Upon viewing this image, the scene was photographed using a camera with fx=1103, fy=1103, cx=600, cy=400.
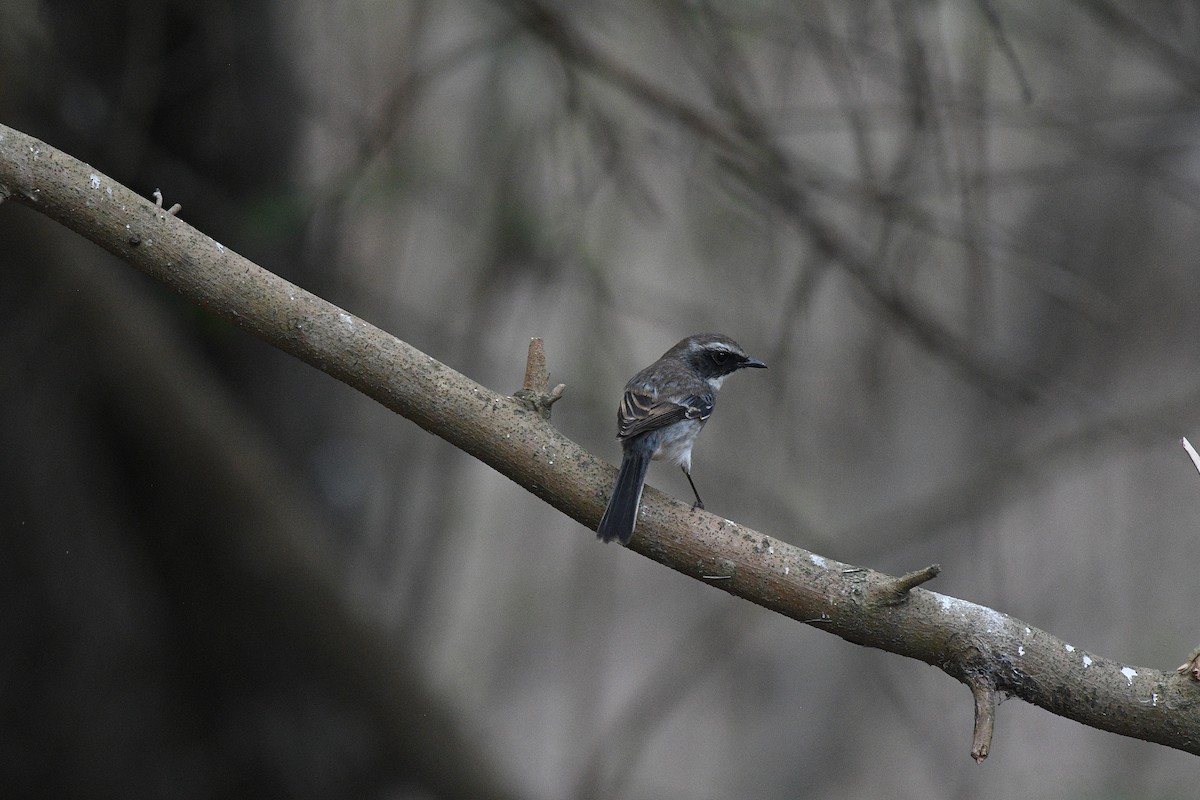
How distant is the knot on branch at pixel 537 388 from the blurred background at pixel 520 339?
83.8 inches

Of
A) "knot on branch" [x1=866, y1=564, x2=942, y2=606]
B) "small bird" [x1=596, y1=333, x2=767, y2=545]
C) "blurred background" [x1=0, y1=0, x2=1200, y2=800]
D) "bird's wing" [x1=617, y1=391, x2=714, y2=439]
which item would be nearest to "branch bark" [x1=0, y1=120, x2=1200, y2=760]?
"knot on branch" [x1=866, y1=564, x2=942, y2=606]

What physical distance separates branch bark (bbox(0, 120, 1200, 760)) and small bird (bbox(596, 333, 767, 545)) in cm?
28

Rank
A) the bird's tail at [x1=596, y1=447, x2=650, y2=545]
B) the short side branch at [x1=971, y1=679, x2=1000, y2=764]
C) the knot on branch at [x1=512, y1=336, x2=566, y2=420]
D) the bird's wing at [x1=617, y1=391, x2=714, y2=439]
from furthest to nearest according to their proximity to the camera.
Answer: the bird's wing at [x1=617, y1=391, x2=714, y2=439]
the knot on branch at [x1=512, y1=336, x2=566, y2=420]
the bird's tail at [x1=596, y1=447, x2=650, y2=545]
the short side branch at [x1=971, y1=679, x2=1000, y2=764]

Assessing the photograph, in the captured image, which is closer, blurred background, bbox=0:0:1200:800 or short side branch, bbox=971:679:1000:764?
short side branch, bbox=971:679:1000:764

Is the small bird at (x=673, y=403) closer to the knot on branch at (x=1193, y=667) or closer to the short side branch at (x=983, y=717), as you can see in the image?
the short side branch at (x=983, y=717)

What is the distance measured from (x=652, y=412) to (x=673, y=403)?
5.6 inches

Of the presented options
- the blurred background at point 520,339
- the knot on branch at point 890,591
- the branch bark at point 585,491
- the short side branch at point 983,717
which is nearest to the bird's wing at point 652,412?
the blurred background at point 520,339

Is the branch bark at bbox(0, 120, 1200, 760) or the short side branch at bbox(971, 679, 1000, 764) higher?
the branch bark at bbox(0, 120, 1200, 760)

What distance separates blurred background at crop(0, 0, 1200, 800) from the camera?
5469 millimetres

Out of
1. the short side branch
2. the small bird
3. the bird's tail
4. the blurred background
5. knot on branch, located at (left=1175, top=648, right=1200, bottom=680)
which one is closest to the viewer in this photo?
the short side branch

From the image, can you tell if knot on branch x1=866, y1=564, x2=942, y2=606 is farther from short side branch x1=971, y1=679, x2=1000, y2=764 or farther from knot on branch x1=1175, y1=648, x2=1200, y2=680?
knot on branch x1=1175, y1=648, x2=1200, y2=680

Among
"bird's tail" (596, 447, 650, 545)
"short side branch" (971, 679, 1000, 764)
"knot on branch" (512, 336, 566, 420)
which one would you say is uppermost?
"knot on branch" (512, 336, 566, 420)

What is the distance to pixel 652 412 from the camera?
427cm

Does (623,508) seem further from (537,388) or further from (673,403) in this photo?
(673,403)
